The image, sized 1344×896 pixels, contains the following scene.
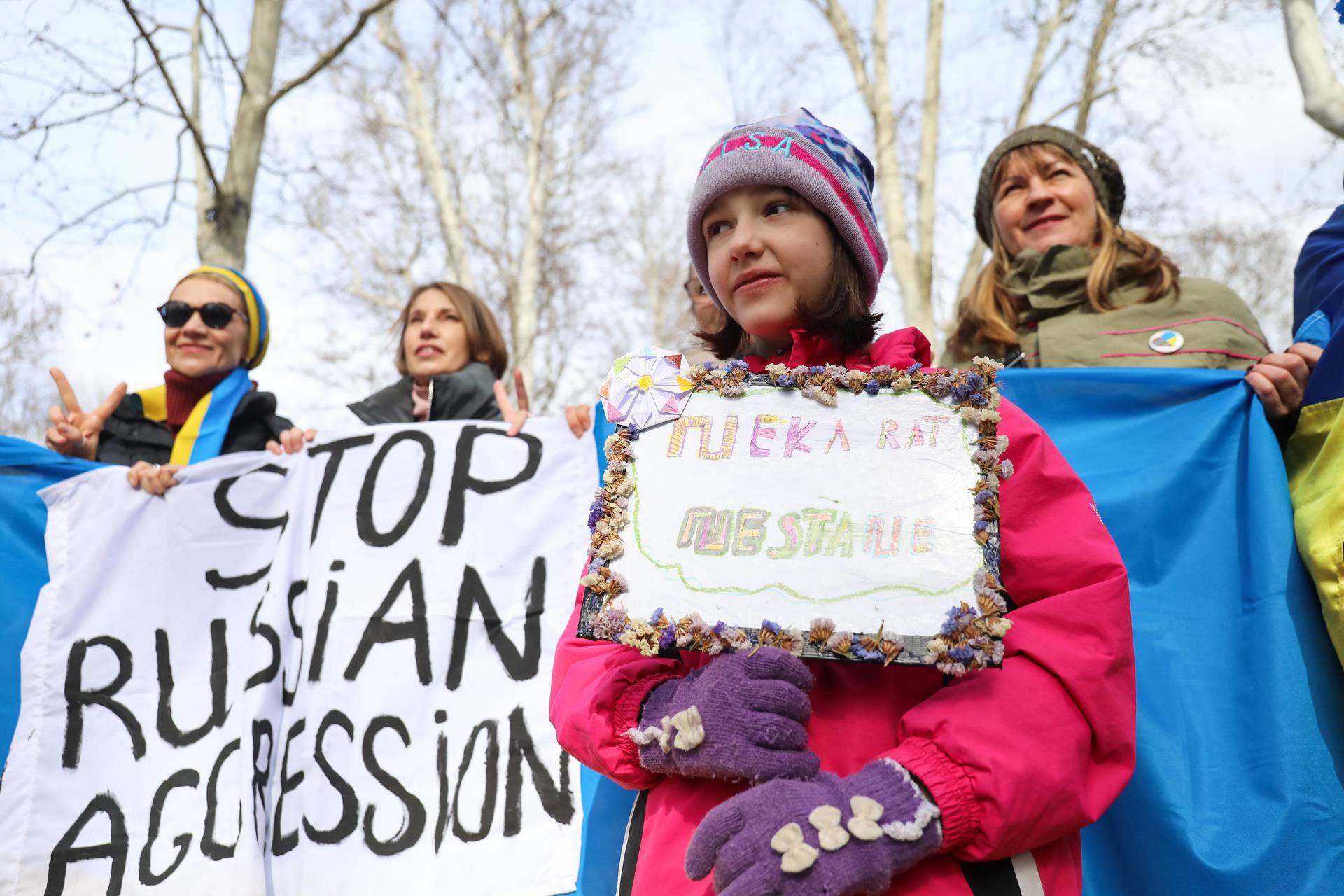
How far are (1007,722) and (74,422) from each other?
10.8 ft

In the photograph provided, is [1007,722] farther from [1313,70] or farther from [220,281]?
[1313,70]

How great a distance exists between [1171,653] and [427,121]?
50.2ft

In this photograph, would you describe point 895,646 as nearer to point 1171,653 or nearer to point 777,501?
point 777,501

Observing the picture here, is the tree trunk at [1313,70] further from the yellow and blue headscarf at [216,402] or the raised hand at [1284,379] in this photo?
the yellow and blue headscarf at [216,402]

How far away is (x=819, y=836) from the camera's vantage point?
1177 millimetres

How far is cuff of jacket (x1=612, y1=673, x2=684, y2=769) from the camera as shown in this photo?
4.74ft

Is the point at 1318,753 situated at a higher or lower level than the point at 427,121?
lower

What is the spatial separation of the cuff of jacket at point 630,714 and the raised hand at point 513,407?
5.85 feet

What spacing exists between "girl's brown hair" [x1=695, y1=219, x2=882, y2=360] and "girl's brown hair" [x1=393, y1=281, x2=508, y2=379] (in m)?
2.60

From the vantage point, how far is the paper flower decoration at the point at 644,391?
157 cm

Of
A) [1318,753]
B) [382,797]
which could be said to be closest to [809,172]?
[1318,753]

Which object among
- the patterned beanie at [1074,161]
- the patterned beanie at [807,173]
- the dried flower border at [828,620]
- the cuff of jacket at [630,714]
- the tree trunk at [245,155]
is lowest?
the cuff of jacket at [630,714]

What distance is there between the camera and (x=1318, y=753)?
2006 mm

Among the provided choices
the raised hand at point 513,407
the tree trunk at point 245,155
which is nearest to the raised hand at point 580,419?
the raised hand at point 513,407
